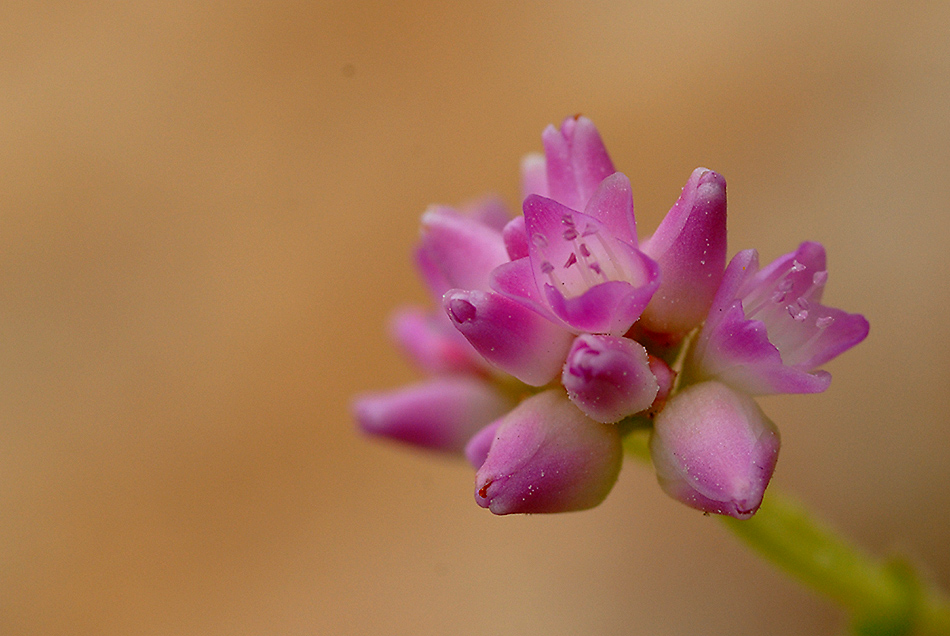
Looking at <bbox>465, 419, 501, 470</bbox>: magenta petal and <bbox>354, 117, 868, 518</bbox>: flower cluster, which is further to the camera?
<bbox>465, 419, 501, 470</bbox>: magenta petal

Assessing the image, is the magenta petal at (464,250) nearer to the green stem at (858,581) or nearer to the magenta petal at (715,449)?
the magenta petal at (715,449)

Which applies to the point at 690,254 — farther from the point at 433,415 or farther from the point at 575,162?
the point at 433,415

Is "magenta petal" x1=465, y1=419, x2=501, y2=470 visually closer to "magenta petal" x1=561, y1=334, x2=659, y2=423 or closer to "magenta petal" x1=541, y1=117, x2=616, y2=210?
"magenta petal" x1=561, y1=334, x2=659, y2=423

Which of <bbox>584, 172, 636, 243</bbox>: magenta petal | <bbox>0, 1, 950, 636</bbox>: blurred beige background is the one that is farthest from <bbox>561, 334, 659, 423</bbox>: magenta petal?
<bbox>0, 1, 950, 636</bbox>: blurred beige background

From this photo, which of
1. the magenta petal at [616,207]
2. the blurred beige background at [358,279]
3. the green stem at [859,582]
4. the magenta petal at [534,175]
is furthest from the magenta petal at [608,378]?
the blurred beige background at [358,279]

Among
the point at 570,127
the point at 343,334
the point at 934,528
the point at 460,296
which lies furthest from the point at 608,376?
the point at 343,334

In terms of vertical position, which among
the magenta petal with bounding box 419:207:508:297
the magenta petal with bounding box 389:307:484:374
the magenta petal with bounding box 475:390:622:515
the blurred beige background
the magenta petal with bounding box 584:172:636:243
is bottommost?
the blurred beige background

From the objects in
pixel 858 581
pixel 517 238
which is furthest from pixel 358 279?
pixel 517 238

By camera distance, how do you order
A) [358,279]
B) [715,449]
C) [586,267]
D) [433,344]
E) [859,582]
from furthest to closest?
[358,279] → [433,344] → [859,582] → [586,267] → [715,449]
